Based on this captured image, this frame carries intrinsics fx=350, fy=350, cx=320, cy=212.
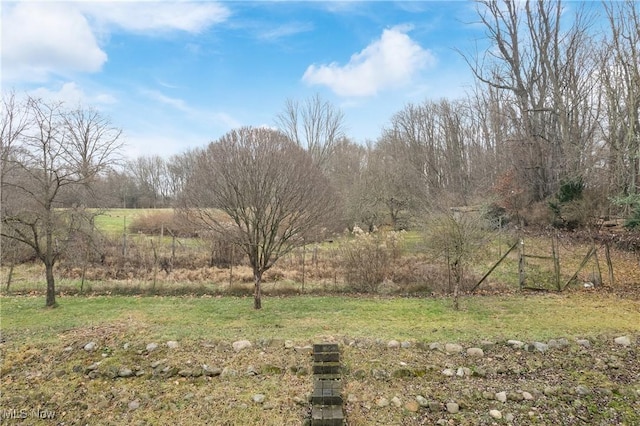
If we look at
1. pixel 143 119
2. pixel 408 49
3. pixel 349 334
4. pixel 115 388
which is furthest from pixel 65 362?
pixel 408 49

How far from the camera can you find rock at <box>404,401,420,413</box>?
16.6ft

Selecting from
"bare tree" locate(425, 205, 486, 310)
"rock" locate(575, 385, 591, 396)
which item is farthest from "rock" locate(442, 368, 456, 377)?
"bare tree" locate(425, 205, 486, 310)

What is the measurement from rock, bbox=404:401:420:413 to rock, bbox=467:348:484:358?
5.94 ft

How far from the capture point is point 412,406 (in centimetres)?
511

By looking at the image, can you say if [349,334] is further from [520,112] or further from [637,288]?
[520,112]

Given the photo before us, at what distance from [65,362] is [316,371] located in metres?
4.76

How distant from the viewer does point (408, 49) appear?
12852 millimetres

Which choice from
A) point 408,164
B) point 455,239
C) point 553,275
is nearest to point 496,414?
point 455,239

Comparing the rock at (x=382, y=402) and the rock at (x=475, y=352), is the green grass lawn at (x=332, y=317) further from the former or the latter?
the rock at (x=382, y=402)

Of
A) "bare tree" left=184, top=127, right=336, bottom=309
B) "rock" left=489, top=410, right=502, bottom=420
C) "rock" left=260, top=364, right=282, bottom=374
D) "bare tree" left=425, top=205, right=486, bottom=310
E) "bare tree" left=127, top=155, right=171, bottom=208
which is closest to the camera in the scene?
"rock" left=489, top=410, right=502, bottom=420

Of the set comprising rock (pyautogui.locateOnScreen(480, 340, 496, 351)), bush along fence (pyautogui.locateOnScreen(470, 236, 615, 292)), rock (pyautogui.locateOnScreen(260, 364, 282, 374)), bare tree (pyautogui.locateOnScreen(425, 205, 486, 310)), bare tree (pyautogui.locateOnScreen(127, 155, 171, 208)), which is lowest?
rock (pyautogui.locateOnScreen(260, 364, 282, 374))

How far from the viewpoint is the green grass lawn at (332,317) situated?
7.48 m

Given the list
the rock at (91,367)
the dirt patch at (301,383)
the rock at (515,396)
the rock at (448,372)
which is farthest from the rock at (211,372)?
the rock at (515,396)

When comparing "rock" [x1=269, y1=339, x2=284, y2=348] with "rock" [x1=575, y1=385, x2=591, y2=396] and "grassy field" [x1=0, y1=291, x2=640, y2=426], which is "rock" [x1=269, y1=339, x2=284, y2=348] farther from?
"rock" [x1=575, y1=385, x2=591, y2=396]
